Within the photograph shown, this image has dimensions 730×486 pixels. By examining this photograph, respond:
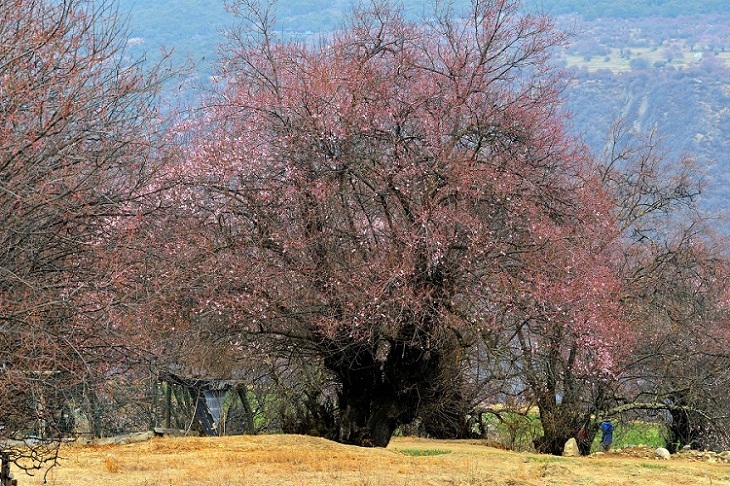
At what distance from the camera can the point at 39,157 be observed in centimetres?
911

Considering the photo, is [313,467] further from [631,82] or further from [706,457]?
[631,82]

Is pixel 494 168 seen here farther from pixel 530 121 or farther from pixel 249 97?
pixel 249 97

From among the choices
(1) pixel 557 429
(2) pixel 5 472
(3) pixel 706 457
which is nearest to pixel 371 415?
(1) pixel 557 429

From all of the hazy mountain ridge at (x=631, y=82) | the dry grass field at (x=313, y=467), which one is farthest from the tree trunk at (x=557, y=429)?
the hazy mountain ridge at (x=631, y=82)

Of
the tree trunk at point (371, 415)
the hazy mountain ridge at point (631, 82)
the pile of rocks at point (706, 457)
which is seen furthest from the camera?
the hazy mountain ridge at point (631, 82)

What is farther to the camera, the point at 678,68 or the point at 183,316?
the point at 678,68

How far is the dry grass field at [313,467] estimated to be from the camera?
1255 centimetres

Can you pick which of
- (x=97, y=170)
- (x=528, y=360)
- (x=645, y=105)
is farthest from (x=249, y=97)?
(x=645, y=105)

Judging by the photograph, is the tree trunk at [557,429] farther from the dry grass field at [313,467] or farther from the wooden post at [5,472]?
the wooden post at [5,472]

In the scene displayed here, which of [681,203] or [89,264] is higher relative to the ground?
[681,203]

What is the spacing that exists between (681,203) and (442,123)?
1301cm

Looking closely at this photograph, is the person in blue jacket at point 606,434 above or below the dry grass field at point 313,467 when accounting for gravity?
above

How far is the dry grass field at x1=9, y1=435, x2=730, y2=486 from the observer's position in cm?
1255

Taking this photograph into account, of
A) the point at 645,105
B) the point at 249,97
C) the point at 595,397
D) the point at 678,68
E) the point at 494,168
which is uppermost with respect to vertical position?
the point at 678,68
